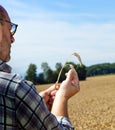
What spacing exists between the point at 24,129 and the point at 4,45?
0.37 metres

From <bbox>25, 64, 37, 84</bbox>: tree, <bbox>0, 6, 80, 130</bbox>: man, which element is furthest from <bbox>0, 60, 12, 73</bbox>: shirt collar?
<bbox>25, 64, 37, 84</bbox>: tree

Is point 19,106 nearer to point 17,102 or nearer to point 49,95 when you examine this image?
point 17,102

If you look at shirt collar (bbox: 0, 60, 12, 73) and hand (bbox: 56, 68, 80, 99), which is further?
hand (bbox: 56, 68, 80, 99)

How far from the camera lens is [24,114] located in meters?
1.98

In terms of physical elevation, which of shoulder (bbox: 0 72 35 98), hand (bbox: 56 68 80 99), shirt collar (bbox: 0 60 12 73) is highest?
shirt collar (bbox: 0 60 12 73)

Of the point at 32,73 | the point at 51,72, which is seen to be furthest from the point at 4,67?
the point at 32,73

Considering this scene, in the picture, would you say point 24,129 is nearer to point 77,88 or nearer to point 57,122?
point 57,122

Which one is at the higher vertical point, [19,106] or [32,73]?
[19,106]

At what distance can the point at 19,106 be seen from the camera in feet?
6.49

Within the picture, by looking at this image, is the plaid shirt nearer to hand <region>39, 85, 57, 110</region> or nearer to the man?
the man

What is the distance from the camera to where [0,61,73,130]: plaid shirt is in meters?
1.98

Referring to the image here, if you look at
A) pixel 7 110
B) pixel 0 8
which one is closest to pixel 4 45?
pixel 0 8

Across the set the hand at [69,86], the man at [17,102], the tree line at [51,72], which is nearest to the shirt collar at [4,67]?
the man at [17,102]

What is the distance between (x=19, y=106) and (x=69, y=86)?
1.32 feet
